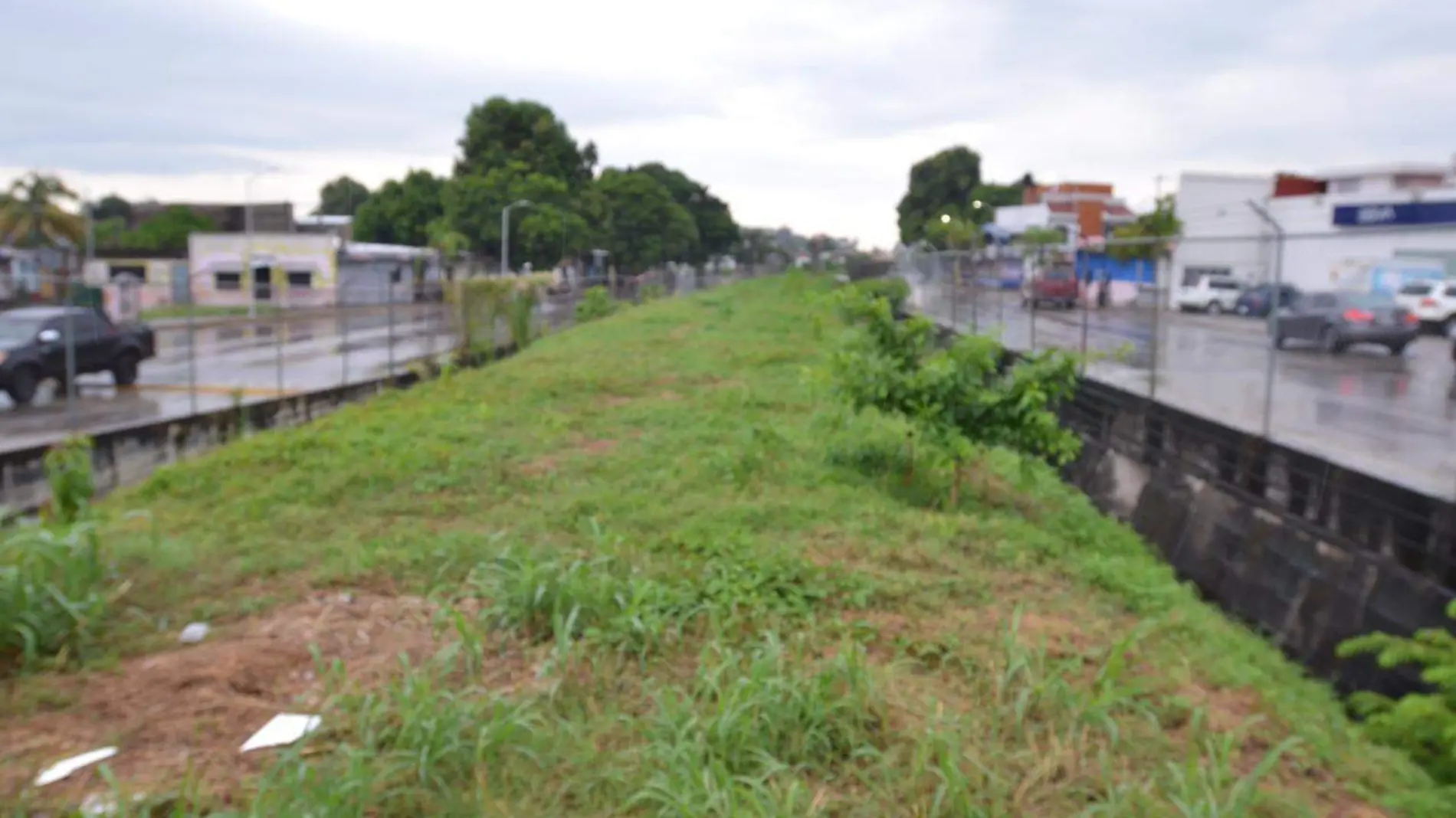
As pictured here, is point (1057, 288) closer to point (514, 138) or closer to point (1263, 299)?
point (1263, 299)

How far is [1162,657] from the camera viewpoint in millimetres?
5586

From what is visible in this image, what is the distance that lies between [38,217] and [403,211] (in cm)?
2268

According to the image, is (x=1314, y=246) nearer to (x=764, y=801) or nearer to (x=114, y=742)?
(x=764, y=801)

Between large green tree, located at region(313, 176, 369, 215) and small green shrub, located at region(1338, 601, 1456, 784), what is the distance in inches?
3974

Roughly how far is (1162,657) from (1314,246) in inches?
174

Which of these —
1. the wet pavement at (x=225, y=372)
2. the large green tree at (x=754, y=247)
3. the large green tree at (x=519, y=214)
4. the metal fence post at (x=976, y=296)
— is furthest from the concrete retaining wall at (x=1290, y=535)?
the large green tree at (x=754, y=247)

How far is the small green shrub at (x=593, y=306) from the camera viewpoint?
3734 cm

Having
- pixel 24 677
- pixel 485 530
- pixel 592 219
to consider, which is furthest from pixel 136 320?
pixel 592 219

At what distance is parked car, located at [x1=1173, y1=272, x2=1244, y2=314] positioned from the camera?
10.4m

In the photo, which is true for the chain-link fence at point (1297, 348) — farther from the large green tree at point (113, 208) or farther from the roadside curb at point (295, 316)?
the large green tree at point (113, 208)

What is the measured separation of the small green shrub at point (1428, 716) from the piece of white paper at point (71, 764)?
4960 millimetres

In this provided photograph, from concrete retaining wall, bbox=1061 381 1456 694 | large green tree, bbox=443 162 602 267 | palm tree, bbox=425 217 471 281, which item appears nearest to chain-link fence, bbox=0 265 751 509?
concrete retaining wall, bbox=1061 381 1456 694

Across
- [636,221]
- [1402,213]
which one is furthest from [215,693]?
[636,221]

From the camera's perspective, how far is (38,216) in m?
57.1
